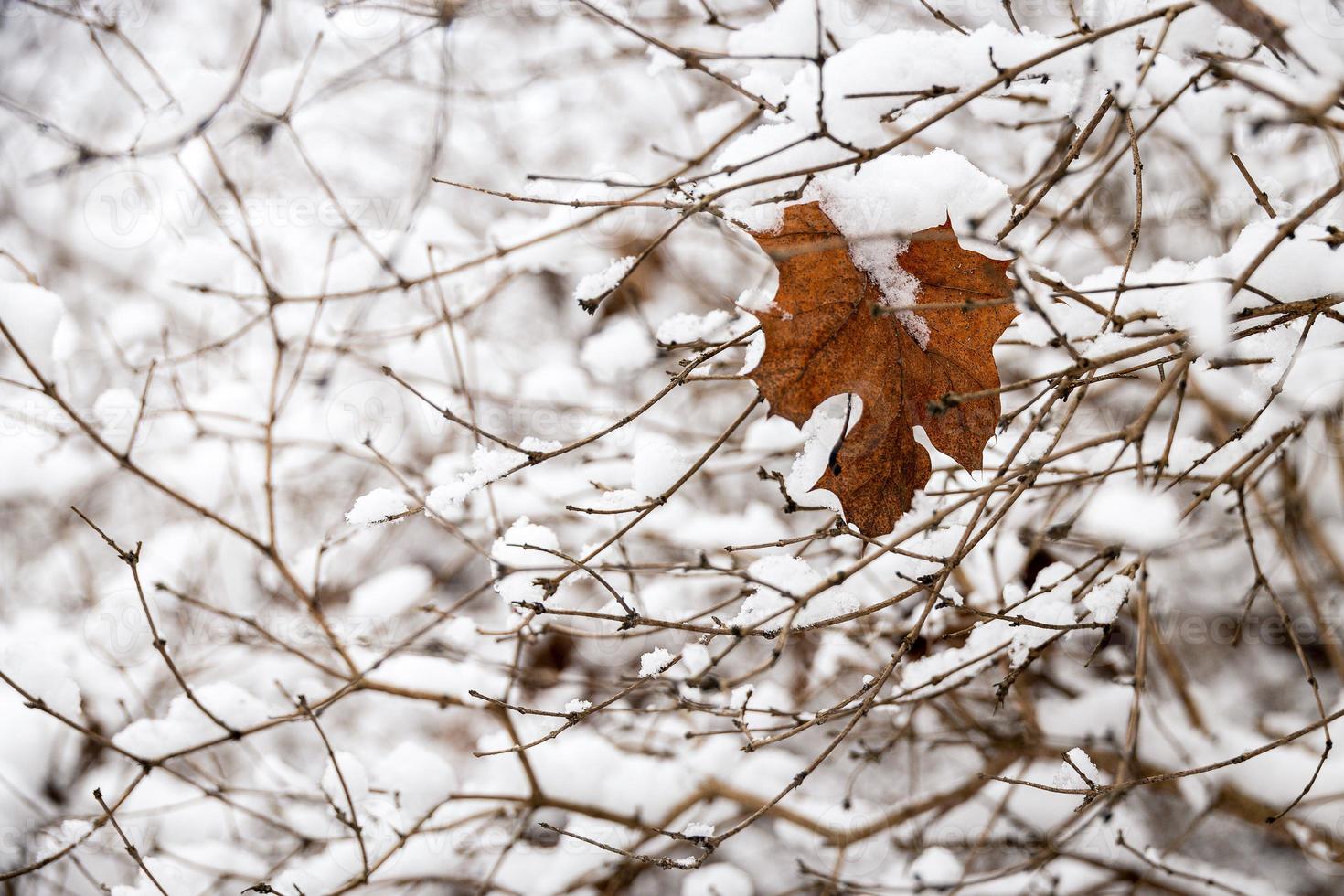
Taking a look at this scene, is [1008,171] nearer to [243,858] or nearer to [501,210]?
[501,210]

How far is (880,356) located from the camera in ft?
3.67

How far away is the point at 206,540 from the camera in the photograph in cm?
309

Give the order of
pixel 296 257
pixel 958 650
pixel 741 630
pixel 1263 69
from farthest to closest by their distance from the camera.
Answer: pixel 296 257 < pixel 958 650 < pixel 1263 69 < pixel 741 630

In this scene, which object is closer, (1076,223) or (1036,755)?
(1036,755)

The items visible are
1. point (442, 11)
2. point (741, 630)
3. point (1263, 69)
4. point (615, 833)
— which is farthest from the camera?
point (615, 833)

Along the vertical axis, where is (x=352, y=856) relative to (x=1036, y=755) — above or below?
below

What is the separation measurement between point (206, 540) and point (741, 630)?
2878 mm

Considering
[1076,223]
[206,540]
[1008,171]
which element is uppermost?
[1008,171]

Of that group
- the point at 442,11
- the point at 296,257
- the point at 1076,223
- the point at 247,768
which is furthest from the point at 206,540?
the point at 1076,223

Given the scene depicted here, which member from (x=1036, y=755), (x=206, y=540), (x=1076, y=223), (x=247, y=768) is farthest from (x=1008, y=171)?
(x=247, y=768)

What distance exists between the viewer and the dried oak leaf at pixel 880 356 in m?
1.07

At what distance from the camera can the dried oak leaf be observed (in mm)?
1066

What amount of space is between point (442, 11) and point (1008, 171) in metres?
2.22

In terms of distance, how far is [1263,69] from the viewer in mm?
1238
